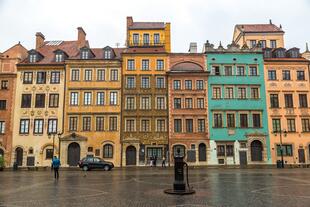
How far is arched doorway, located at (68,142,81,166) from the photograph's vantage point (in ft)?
142

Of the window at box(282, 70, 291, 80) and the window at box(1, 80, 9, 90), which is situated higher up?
the window at box(282, 70, 291, 80)

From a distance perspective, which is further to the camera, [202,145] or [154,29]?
[154,29]

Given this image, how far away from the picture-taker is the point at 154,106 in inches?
1759

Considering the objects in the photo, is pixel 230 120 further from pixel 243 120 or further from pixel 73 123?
pixel 73 123

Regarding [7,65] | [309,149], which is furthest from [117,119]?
[309,149]

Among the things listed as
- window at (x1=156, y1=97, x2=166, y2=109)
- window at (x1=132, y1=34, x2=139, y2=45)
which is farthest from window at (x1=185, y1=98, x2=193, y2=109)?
window at (x1=132, y1=34, x2=139, y2=45)

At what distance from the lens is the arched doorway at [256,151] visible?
4372 centimetres

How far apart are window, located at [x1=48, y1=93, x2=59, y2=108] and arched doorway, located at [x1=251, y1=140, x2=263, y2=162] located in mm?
29073

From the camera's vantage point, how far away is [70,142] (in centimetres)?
4331

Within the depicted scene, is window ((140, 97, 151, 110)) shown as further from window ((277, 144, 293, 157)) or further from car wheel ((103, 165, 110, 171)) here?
window ((277, 144, 293, 157))

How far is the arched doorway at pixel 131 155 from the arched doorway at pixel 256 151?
16.8m

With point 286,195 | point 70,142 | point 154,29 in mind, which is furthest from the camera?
point 154,29

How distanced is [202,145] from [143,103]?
34.3ft

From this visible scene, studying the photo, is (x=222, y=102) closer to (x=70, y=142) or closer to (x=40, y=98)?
(x=70, y=142)
